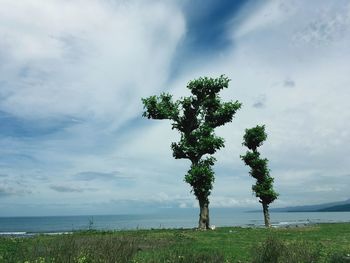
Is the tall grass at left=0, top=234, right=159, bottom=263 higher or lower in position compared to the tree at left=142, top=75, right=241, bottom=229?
lower

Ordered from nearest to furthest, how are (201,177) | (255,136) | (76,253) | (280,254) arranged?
(76,253) → (280,254) → (201,177) → (255,136)

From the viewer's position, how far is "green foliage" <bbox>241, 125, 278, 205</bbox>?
45625 millimetres

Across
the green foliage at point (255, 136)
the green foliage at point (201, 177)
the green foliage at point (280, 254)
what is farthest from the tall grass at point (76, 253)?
the green foliage at point (255, 136)

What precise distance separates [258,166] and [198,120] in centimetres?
835

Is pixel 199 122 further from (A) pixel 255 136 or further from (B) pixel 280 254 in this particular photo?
(B) pixel 280 254

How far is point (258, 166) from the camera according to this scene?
4634 cm

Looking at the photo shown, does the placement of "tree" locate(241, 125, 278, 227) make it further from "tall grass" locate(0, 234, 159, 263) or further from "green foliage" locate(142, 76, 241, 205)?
"tall grass" locate(0, 234, 159, 263)

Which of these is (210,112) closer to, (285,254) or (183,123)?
(183,123)

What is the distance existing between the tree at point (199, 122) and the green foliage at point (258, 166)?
4.17 m

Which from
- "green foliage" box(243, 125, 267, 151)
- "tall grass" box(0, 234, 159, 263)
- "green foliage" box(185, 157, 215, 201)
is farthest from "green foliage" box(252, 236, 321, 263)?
"green foliage" box(243, 125, 267, 151)

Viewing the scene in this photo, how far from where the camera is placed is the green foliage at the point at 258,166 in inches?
1796

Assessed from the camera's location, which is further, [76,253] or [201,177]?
[201,177]

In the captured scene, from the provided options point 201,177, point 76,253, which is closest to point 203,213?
point 201,177

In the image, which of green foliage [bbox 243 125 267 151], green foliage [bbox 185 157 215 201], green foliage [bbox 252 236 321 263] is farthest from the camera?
green foliage [bbox 243 125 267 151]
